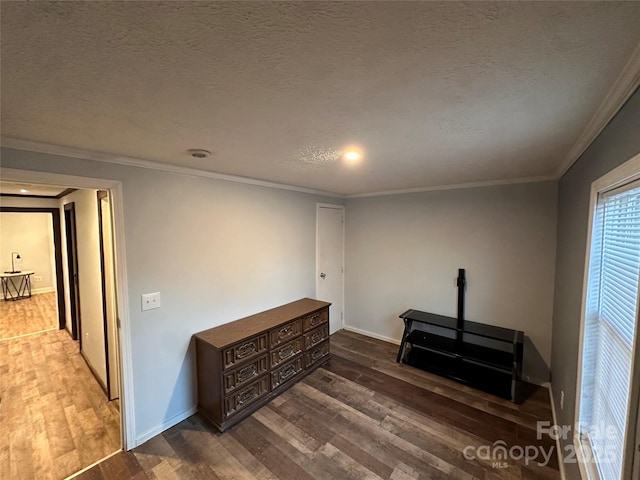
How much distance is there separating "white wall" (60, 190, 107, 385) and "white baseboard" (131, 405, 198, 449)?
102 cm

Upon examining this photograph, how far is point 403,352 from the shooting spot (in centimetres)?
342

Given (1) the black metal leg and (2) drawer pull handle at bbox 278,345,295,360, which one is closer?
(2) drawer pull handle at bbox 278,345,295,360

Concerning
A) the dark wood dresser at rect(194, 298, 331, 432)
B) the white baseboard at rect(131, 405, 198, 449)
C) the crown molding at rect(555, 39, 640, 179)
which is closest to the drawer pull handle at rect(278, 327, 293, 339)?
the dark wood dresser at rect(194, 298, 331, 432)

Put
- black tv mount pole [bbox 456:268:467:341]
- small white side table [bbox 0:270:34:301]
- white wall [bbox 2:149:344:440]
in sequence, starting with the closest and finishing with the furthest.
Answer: white wall [bbox 2:149:344:440] → black tv mount pole [bbox 456:268:467:341] → small white side table [bbox 0:270:34:301]

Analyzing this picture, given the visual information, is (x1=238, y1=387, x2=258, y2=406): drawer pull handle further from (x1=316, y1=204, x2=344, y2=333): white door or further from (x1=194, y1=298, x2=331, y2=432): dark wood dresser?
(x1=316, y1=204, x2=344, y2=333): white door

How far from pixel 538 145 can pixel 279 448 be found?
2.88 metres

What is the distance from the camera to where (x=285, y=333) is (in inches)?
111

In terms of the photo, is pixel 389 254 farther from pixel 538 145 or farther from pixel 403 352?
pixel 538 145

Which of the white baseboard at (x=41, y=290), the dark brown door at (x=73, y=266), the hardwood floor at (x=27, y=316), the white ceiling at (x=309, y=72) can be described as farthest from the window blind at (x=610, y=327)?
the white baseboard at (x=41, y=290)

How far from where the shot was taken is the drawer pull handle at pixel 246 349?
237 centimetres

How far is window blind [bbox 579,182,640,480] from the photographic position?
103cm

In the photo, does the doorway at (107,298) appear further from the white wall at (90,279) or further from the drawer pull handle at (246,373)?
the drawer pull handle at (246,373)

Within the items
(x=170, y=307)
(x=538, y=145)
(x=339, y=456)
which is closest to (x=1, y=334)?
(x=170, y=307)

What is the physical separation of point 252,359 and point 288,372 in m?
0.59
